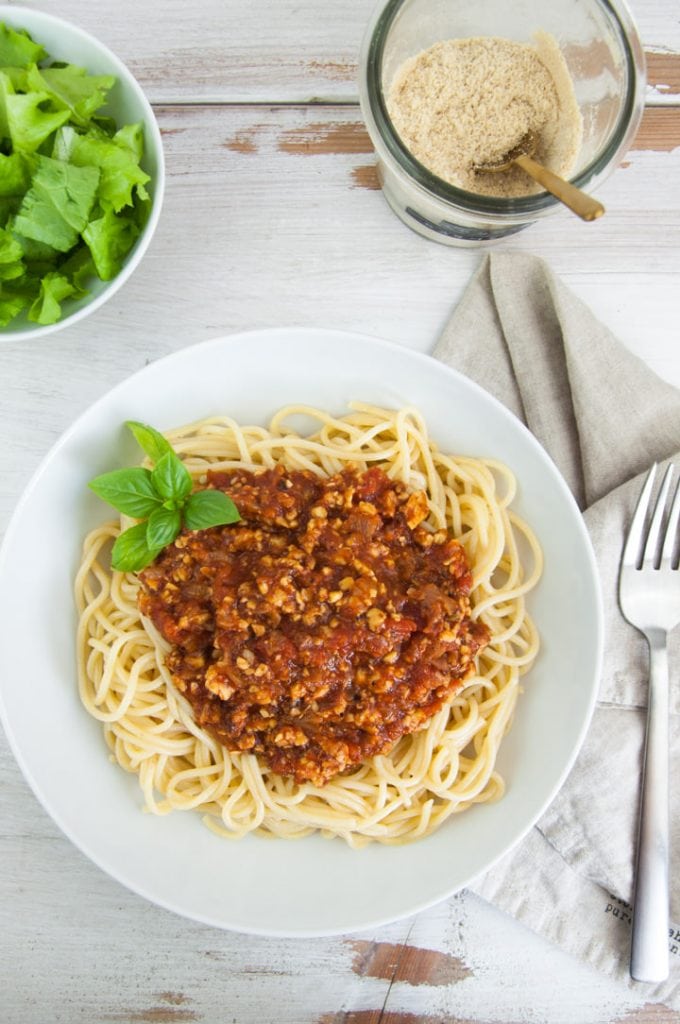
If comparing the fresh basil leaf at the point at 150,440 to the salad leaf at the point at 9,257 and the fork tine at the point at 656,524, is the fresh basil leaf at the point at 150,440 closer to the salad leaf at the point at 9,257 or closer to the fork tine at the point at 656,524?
the salad leaf at the point at 9,257

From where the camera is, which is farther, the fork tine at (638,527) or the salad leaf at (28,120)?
the fork tine at (638,527)

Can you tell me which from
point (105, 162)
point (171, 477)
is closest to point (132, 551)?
point (171, 477)

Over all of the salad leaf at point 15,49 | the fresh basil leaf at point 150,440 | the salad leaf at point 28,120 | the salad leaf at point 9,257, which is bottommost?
the fresh basil leaf at point 150,440

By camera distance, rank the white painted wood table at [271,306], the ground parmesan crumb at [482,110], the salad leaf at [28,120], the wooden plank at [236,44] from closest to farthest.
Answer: the salad leaf at [28,120] < the ground parmesan crumb at [482,110] < the white painted wood table at [271,306] < the wooden plank at [236,44]

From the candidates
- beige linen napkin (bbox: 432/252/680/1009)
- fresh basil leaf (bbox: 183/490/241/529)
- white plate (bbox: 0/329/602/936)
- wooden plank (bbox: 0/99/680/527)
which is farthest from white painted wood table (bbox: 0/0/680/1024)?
fresh basil leaf (bbox: 183/490/241/529)

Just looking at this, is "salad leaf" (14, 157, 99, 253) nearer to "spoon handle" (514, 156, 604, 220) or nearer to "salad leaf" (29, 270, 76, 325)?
"salad leaf" (29, 270, 76, 325)

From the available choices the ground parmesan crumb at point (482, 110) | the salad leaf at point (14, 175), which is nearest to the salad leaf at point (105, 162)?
the salad leaf at point (14, 175)

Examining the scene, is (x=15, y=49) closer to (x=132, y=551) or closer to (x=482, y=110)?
(x=482, y=110)
